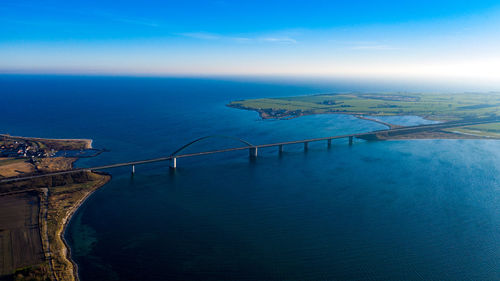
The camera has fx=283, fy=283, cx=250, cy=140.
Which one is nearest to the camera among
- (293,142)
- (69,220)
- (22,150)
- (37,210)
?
(69,220)

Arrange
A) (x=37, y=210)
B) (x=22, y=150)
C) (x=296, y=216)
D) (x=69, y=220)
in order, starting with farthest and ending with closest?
(x=22, y=150)
(x=296, y=216)
(x=37, y=210)
(x=69, y=220)

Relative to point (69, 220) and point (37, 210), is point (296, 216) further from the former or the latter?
point (37, 210)

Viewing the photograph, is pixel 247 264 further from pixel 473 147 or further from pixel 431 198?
pixel 473 147

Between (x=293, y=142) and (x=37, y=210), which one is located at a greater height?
(x=293, y=142)

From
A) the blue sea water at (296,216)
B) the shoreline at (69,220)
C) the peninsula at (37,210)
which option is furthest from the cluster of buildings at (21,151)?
the shoreline at (69,220)

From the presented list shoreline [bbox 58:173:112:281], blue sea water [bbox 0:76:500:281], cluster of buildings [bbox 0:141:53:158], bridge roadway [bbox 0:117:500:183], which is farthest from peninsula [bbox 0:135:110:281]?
blue sea water [bbox 0:76:500:281]

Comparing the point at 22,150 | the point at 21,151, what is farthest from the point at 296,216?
the point at 22,150

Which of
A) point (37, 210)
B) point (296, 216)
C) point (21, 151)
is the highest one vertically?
point (21, 151)
